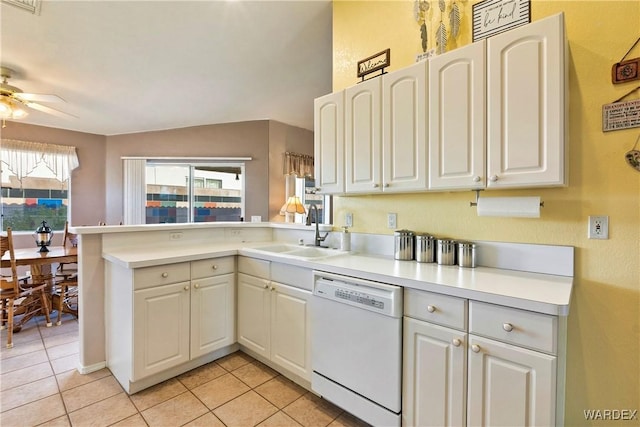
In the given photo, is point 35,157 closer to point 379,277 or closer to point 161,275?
point 161,275

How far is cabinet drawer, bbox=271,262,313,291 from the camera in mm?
1940

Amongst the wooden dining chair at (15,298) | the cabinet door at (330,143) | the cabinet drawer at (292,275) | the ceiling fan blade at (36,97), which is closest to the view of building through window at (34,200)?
the wooden dining chair at (15,298)

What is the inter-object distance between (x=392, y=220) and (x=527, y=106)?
1082mm

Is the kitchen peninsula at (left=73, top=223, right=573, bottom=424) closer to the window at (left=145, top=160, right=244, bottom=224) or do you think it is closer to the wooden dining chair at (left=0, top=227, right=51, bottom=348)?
the wooden dining chair at (left=0, top=227, right=51, bottom=348)

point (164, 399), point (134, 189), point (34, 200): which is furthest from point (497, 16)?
point (34, 200)

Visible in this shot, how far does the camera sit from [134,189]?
198 inches

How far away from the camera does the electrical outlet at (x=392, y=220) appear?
2.19 metres

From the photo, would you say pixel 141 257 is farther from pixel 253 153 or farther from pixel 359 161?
pixel 253 153

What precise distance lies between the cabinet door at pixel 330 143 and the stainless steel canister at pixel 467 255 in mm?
890

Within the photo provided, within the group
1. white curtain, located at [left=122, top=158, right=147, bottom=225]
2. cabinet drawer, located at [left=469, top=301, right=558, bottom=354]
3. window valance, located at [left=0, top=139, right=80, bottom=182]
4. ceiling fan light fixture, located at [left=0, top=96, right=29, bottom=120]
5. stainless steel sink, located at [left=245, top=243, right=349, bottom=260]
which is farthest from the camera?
white curtain, located at [left=122, top=158, right=147, bottom=225]

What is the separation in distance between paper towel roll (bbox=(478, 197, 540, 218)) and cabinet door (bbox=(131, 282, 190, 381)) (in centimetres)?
203

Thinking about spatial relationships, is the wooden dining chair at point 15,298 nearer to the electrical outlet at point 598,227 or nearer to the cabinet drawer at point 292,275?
the cabinet drawer at point 292,275

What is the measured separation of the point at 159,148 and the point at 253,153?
5.42 feet

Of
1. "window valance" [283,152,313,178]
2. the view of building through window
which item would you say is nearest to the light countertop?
"window valance" [283,152,313,178]
